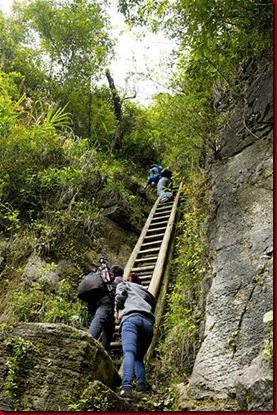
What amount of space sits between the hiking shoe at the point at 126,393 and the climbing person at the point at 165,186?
6.15 m

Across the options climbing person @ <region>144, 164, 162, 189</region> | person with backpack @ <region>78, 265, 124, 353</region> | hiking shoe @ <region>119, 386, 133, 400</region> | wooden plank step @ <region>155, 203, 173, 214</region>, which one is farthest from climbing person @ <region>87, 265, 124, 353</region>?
climbing person @ <region>144, 164, 162, 189</region>

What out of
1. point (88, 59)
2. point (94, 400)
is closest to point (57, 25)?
point (88, 59)

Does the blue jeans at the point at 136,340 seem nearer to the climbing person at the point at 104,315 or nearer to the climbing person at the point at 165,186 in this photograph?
the climbing person at the point at 104,315

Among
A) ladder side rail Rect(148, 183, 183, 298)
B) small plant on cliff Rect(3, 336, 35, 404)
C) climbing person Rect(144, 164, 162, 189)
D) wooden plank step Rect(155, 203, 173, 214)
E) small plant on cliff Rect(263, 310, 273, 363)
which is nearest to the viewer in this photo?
small plant on cliff Rect(263, 310, 273, 363)

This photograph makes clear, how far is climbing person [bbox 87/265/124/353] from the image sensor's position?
570cm

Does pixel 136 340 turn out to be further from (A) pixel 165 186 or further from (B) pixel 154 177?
(B) pixel 154 177

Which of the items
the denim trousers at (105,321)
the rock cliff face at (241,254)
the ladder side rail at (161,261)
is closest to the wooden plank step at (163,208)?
the ladder side rail at (161,261)

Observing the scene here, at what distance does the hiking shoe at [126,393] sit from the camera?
13.7 feet

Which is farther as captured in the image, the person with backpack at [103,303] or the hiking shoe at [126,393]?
the person with backpack at [103,303]

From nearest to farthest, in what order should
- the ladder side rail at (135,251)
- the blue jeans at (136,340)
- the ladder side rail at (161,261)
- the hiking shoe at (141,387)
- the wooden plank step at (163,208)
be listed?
the blue jeans at (136,340) → the hiking shoe at (141,387) → the ladder side rail at (161,261) → the ladder side rail at (135,251) → the wooden plank step at (163,208)

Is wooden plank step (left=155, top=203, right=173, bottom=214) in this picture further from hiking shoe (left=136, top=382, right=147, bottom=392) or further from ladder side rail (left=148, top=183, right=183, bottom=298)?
hiking shoe (left=136, top=382, right=147, bottom=392)

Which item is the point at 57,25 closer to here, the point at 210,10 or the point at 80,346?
the point at 210,10

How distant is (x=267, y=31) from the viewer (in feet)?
18.5

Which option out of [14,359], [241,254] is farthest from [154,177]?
[14,359]
